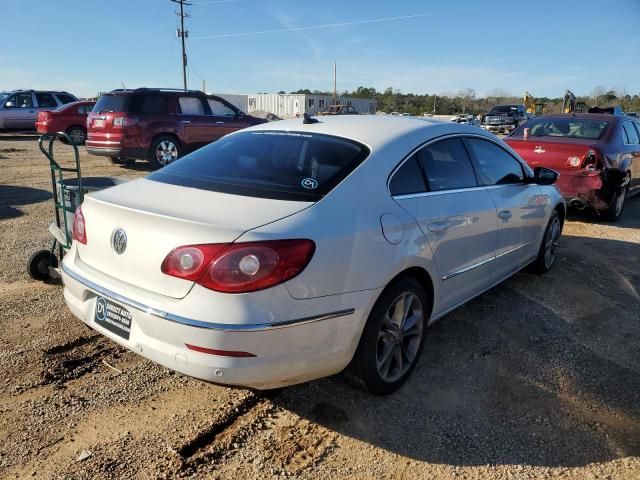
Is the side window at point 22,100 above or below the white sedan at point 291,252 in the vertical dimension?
above

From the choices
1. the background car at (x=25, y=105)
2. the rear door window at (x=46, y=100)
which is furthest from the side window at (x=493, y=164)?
the rear door window at (x=46, y=100)

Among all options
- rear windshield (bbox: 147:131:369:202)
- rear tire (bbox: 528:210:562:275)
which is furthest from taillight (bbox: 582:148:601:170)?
rear windshield (bbox: 147:131:369:202)

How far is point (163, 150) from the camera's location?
11.6m

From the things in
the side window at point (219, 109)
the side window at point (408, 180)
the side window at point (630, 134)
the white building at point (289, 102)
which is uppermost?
the white building at point (289, 102)

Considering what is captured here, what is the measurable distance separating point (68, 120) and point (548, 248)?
53.6 ft

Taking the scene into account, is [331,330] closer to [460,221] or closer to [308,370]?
[308,370]

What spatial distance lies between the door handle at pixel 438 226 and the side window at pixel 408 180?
22 centimetres

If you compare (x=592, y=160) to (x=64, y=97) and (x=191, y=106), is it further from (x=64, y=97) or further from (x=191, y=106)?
(x=64, y=97)

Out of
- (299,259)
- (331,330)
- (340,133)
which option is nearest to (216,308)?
(299,259)

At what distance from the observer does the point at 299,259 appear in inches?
94.2

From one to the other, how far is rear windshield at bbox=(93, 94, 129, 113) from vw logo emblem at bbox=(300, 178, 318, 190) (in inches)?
378

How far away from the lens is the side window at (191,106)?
39.0 feet

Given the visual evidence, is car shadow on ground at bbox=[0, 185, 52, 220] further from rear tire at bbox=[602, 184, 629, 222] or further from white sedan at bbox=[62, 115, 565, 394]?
rear tire at bbox=[602, 184, 629, 222]

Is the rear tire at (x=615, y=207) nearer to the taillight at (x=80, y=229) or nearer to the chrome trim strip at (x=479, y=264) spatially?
the chrome trim strip at (x=479, y=264)
